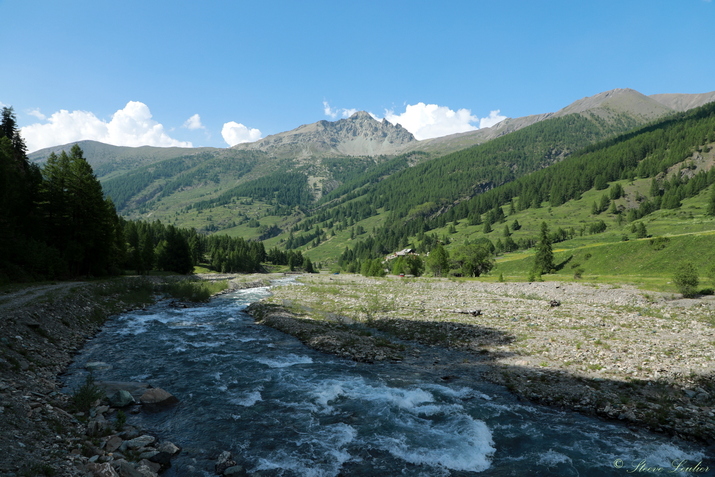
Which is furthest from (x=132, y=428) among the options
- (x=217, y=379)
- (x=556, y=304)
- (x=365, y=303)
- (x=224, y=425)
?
(x=556, y=304)

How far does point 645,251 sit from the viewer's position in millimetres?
72625

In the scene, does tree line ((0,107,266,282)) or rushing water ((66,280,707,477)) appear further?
tree line ((0,107,266,282))

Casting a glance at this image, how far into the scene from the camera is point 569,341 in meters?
25.3

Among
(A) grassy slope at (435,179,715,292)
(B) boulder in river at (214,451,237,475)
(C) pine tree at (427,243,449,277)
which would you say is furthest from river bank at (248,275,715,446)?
(C) pine tree at (427,243,449,277)

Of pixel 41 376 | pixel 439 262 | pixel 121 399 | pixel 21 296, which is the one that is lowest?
pixel 439 262

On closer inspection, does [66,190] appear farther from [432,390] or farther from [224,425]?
[432,390]

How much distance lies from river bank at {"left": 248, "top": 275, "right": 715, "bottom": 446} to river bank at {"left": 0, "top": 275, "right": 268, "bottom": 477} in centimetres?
1588

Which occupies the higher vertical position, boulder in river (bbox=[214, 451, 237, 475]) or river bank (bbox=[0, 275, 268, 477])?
river bank (bbox=[0, 275, 268, 477])

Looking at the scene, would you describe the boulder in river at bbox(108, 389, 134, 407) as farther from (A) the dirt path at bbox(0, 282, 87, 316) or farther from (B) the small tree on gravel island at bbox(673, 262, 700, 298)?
(B) the small tree on gravel island at bbox(673, 262, 700, 298)

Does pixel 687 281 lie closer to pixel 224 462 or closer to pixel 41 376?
pixel 224 462

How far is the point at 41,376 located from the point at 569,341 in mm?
35057

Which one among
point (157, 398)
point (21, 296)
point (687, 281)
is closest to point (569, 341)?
point (157, 398)

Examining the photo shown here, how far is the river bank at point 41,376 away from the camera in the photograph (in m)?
9.10

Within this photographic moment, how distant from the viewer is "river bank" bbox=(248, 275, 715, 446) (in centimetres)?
1568
